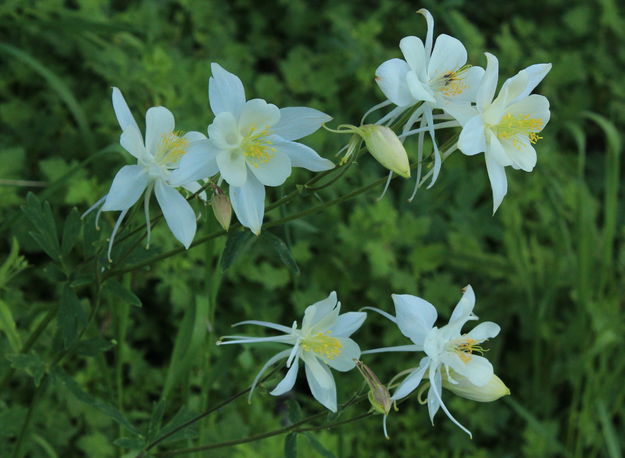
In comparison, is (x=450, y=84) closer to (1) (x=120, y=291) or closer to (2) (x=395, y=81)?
(2) (x=395, y=81)

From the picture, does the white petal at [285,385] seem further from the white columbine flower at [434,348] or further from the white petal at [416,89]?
the white petal at [416,89]

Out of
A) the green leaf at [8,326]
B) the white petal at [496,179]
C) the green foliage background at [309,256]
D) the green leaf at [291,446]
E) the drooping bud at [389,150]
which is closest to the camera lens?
the drooping bud at [389,150]

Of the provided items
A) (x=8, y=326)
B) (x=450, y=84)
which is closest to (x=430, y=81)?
(x=450, y=84)

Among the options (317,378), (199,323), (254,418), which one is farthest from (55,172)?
(317,378)

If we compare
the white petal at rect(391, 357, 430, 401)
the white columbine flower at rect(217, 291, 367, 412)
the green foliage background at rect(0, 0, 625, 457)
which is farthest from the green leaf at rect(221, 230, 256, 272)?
the green foliage background at rect(0, 0, 625, 457)

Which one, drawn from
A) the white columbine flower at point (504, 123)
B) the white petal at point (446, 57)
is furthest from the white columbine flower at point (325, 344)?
the white petal at point (446, 57)

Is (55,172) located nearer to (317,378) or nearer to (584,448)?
(317,378)
